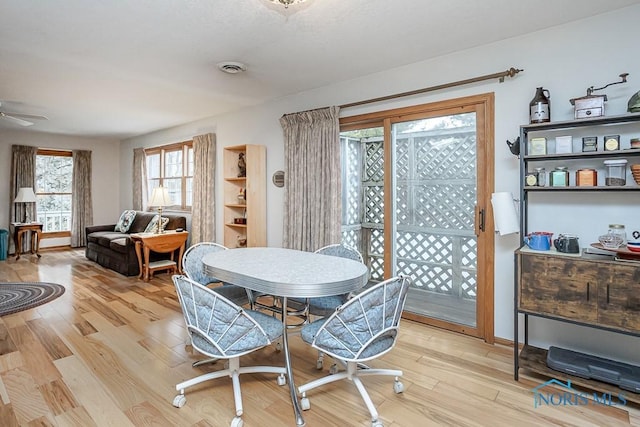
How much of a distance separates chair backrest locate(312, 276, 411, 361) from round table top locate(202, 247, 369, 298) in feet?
0.52

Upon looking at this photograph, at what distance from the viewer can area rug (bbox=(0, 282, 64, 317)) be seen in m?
3.62

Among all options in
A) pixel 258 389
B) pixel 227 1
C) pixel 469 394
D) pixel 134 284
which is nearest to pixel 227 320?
pixel 258 389

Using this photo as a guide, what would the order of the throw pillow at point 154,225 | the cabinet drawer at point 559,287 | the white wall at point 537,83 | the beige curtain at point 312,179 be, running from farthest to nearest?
the throw pillow at point 154,225, the beige curtain at point 312,179, the white wall at point 537,83, the cabinet drawer at point 559,287

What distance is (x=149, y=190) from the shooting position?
7004mm

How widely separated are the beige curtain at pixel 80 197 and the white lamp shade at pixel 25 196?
2.84ft

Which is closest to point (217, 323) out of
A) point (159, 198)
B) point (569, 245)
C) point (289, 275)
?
point (289, 275)

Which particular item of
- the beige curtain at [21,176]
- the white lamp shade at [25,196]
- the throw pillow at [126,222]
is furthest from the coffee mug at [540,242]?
the beige curtain at [21,176]

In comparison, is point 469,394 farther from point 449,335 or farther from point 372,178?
point 372,178

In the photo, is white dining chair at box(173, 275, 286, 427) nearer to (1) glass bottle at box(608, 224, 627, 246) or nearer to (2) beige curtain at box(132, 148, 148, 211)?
(1) glass bottle at box(608, 224, 627, 246)

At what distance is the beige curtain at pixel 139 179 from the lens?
693 centimetres

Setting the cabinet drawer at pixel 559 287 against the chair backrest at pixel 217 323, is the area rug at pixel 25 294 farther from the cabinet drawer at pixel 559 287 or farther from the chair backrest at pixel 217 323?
the cabinet drawer at pixel 559 287

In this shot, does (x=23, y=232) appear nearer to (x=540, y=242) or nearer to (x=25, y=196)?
(x=25, y=196)

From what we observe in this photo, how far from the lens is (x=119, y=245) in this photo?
5.10 metres

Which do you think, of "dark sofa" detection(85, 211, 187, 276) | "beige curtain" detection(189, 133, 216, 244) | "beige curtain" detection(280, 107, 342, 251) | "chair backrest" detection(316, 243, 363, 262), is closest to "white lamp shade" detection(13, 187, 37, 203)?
"dark sofa" detection(85, 211, 187, 276)
